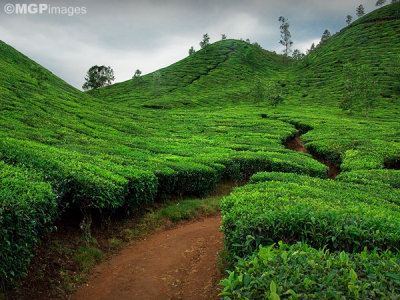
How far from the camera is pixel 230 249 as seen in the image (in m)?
6.81

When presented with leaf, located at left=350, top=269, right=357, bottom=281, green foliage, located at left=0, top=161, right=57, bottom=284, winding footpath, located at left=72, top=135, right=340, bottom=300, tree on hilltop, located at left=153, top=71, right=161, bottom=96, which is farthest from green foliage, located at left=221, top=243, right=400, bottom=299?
tree on hilltop, located at left=153, top=71, right=161, bottom=96

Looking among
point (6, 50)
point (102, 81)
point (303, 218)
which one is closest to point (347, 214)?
point (303, 218)

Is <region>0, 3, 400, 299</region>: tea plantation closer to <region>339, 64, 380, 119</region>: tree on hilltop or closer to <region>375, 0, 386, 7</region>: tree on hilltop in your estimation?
<region>339, 64, 380, 119</region>: tree on hilltop

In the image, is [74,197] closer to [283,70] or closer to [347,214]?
[347,214]

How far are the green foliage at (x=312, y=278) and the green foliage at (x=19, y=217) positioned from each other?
14.4 ft

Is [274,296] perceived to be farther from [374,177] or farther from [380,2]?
[380,2]

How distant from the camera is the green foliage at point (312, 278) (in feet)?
10.9

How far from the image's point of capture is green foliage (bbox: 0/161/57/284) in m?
5.57

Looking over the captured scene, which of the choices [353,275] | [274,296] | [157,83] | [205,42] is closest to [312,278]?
[353,275]

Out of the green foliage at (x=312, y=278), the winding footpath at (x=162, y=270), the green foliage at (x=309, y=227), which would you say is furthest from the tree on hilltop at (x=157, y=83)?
the green foliage at (x=312, y=278)

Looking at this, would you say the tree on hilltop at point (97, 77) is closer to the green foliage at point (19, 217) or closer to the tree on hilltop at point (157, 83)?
the tree on hilltop at point (157, 83)

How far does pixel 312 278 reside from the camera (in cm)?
363

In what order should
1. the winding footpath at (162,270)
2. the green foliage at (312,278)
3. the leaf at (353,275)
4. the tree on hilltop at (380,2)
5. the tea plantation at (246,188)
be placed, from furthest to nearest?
1. the tree on hilltop at (380,2)
2. the winding footpath at (162,270)
3. the tea plantation at (246,188)
4. the leaf at (353,275)
5. the green foliage at (312,278)

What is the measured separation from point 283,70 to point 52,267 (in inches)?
4745
